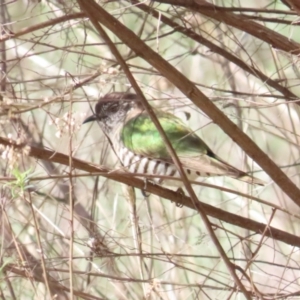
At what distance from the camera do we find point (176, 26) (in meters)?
2.01

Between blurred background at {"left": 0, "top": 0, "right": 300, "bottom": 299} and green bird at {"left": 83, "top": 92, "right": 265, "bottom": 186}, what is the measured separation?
0.07 m

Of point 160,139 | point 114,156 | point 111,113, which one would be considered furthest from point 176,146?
point 114,156

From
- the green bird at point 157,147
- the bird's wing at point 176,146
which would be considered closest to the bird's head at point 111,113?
the green bird at point 157,147

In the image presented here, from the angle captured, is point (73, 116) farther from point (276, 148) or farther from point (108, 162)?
point (276, 148)

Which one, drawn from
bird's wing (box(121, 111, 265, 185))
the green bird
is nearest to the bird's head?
the green bird

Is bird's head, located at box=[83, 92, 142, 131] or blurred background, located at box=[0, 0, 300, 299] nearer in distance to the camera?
blurred background, located at box=[0, 0, 300, 299]

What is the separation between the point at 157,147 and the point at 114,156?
742 millimetres

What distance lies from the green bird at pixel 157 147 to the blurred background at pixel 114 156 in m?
0.07

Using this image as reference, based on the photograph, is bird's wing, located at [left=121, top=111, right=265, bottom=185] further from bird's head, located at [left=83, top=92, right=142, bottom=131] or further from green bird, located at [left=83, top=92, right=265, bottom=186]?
bird's head, located at [left=83, top=92, right=142, bottom=131]

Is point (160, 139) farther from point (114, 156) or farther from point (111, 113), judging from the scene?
point (114, 156)

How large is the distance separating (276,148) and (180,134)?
131 centimetres

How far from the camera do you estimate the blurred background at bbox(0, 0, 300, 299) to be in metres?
1.96

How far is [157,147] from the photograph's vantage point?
2.33m

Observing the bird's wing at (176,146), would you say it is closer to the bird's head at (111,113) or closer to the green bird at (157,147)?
the green bird at (157,147)
